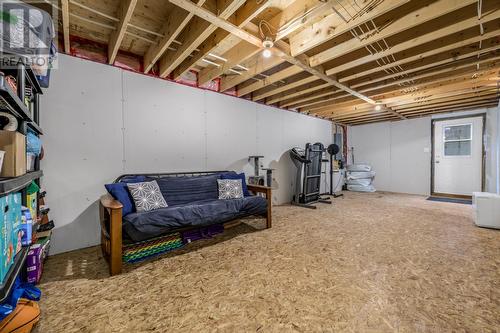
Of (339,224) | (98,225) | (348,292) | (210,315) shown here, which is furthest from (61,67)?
(339,224)

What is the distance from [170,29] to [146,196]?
1.86 m

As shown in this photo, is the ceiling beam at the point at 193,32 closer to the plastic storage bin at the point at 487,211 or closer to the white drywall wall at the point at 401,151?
the plastic storage bin at the point at 487,211

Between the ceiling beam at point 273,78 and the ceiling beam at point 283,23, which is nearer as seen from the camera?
the ceiling beam at point 283,23

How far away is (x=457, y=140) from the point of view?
562 centimetres

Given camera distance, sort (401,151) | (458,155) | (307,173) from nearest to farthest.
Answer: (307,173), (458,155), (401,151)

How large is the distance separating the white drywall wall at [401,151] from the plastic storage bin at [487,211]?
115 inches

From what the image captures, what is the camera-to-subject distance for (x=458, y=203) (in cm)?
491

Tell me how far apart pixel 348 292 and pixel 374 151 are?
21.6ft

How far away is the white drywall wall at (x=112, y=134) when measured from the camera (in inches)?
93.6

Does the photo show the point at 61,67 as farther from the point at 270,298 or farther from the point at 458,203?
the point at 458,203

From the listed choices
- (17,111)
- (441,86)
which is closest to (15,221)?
(17,111)

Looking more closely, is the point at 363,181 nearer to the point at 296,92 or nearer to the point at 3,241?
the point at 296,92

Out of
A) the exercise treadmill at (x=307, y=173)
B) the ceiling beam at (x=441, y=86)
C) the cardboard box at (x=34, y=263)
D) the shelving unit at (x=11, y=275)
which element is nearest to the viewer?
the shelving unit at (x=11, y=275)

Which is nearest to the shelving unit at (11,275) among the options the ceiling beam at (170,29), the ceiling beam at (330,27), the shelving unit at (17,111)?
the shelving unit at (17,111)
